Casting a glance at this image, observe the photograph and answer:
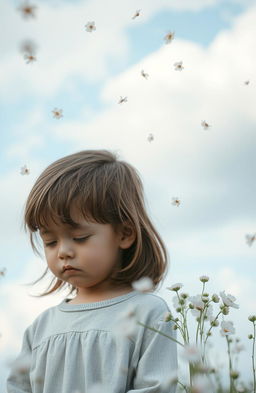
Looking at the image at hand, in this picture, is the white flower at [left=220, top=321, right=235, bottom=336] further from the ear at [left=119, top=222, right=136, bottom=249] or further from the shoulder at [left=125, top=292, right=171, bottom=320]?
the ear at [left=119, top=222, right=136, bottom=249]

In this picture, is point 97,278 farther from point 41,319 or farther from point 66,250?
point 41,319

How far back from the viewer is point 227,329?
204 cm

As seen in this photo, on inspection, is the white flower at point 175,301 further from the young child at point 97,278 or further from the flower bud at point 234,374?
the flower bud at point 234,374

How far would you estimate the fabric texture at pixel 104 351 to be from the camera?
6.84 ft

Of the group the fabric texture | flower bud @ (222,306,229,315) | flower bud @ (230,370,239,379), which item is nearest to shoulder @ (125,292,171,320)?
the fabric texture

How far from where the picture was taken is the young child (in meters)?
2.12

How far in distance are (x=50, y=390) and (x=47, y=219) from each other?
25.6 inches

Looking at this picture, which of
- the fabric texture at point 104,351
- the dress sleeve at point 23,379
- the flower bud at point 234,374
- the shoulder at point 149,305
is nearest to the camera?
the flower bud at point 234,374

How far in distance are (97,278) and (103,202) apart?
0.28 meters

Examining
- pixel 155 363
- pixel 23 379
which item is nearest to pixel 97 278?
pixel 155 363

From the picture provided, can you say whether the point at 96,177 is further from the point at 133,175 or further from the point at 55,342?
the point at 55,342

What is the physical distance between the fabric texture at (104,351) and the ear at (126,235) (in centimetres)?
20

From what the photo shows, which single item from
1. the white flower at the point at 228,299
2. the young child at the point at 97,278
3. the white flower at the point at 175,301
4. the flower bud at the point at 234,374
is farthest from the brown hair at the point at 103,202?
the flower bud at the point at 234,374

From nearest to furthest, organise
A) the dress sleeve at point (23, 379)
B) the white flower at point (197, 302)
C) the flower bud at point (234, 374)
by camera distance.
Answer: the flower bud at point (234, 374), the white flower at point (197, 302), the dress sleeve at point (23, 379)
